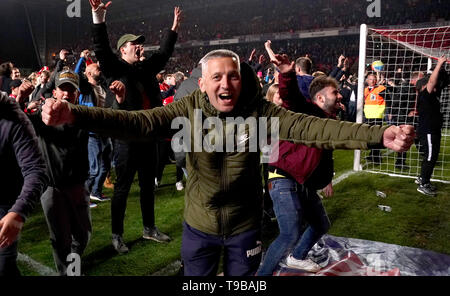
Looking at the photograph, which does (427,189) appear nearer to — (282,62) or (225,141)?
(282,62)

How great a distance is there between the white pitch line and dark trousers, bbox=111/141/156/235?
668 millimetres

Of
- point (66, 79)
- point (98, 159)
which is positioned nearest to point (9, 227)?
point (66, 79)

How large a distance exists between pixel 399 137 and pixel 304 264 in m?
2.08

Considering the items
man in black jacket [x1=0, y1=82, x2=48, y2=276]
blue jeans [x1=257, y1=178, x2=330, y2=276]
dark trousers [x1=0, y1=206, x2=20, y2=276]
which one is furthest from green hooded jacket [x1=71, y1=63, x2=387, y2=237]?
dark trousers [x1=0, y1=206, x2=20, y2=276]

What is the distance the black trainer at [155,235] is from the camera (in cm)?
402

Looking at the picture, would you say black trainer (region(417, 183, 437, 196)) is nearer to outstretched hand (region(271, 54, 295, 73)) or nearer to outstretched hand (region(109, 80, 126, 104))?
outstretched hand (region(271, 54, 295, 73))

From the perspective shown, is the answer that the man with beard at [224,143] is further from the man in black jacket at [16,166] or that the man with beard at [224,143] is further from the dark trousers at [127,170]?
the dark trousers at [127,170]

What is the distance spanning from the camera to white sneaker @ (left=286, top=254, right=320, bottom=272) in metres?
3.30

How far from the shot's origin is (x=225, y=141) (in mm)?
1897

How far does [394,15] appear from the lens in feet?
72.8

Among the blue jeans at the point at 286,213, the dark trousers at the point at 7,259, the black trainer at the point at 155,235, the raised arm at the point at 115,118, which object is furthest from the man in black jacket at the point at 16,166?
the black trainer at the point at 155,235

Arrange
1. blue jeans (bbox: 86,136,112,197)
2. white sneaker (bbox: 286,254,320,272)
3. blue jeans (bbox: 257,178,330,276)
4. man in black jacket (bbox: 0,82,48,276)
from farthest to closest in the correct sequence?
blue jeans (bbox: 86,136,112,197) < white sneaker (bbox: 286,254,320,272) < blue jeans (bbox: 257,178,330,276) < man in black jacket (bbox: 0,82,48,276)

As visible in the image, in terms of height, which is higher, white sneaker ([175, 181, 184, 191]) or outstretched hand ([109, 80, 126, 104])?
outstretched hand ([109, 80, 126, 104])
